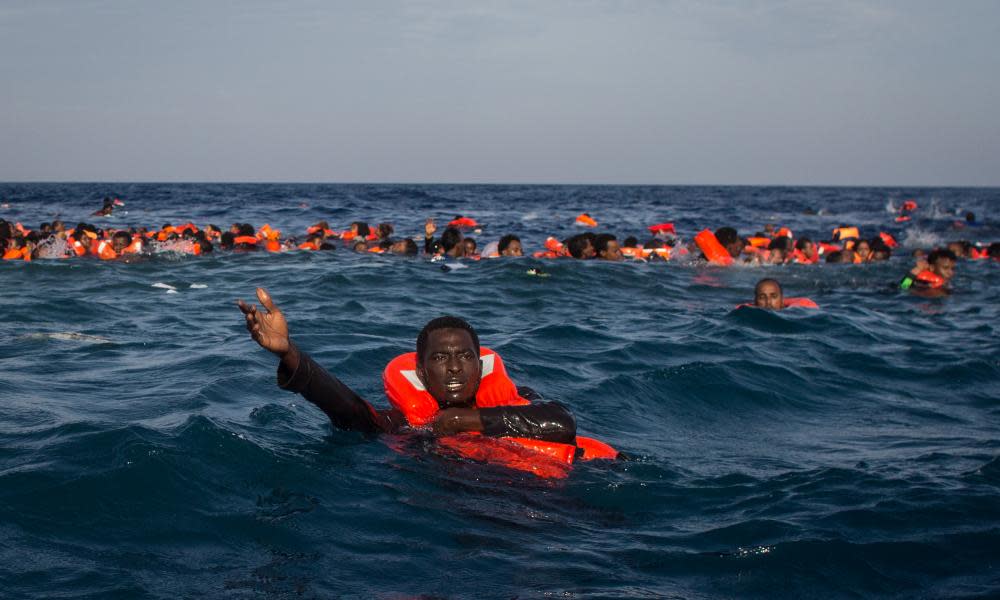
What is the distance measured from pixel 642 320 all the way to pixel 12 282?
9.33m

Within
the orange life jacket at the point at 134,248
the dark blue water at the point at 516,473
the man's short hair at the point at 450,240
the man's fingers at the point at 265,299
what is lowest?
the dark blue water at the point at 516,473

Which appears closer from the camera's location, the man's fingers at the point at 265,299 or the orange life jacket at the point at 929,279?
the man's fingers at the point at 265,299

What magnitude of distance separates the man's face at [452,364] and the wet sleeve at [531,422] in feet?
0.78

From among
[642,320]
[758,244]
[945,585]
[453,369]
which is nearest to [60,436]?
[453,369]

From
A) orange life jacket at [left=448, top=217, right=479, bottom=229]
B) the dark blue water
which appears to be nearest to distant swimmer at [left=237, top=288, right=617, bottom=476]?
the dark blue water

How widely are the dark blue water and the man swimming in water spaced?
26 cm

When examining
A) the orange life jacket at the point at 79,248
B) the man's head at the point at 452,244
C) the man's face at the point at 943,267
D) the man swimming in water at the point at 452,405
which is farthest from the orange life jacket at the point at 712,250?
the man swimming in water at the point at 452,405

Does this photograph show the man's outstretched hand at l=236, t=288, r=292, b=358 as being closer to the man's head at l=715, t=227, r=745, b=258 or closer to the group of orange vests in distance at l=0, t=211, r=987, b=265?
the group of orange vests in distance at l=0, t=211, r=987, b=265

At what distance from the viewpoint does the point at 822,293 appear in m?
15.9

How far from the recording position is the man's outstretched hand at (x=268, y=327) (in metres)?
4.29

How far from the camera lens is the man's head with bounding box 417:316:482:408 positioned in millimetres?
5465

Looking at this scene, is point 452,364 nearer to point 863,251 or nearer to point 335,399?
point 335,399

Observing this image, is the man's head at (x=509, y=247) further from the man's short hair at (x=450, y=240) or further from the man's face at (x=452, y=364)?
the man's face at (x=452, y=364)

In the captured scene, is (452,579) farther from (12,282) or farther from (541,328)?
(12,282)
